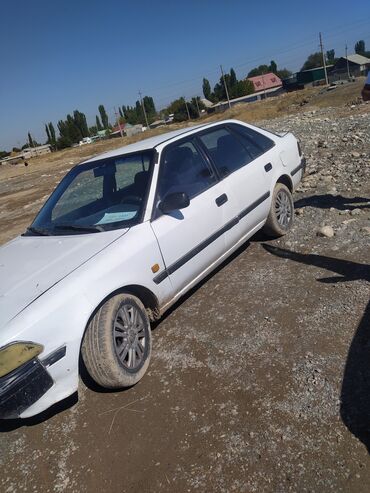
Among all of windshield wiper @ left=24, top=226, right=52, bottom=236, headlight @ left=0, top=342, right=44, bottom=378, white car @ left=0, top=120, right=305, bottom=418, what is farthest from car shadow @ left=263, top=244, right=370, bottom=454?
windshield wiper @ left=24, top=226, right=52, bottom=236

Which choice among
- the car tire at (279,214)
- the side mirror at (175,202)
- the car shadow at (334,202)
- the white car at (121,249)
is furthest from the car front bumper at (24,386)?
the car shadow at (334,202)

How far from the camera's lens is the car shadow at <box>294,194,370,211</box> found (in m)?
5.94

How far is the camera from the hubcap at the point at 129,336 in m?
3.10

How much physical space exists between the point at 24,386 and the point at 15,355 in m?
0.20

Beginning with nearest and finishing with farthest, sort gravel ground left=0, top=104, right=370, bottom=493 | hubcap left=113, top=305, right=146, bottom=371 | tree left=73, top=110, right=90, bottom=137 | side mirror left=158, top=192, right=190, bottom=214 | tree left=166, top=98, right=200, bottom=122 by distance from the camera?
gravel ground left=0, top=104, right=370, bottom=493 → hubcap left=113, top=305, right=146, bottom=371 → side mirror left=158, top=192, right=190, bottom=214 → tree left=166, top=98, right=200, bottom=122 → tree left=73, top=110, right=90, bottom=137

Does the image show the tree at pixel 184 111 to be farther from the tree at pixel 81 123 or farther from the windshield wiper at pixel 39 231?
the windshield wiper at pixel 39 231

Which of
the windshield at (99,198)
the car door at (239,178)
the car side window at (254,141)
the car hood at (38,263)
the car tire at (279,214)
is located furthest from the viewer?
the car tire at (279,214)

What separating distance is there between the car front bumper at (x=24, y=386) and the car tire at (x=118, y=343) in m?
0.31

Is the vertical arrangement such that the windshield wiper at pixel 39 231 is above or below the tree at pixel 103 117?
below

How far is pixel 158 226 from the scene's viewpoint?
11.5ft

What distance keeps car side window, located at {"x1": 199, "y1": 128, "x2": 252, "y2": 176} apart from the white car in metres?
0.02

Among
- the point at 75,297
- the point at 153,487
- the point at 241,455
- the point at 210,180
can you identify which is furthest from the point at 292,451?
the point at 210,180

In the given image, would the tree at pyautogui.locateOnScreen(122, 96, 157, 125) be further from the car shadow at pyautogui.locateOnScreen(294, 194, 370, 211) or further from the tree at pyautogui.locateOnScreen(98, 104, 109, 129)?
the car shadow at pyautogui.locateOnScreen(294, 194, 370, 211)

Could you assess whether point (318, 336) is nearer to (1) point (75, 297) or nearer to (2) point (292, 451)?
(2) point (292, 451)
